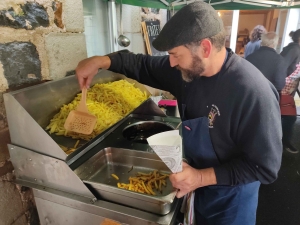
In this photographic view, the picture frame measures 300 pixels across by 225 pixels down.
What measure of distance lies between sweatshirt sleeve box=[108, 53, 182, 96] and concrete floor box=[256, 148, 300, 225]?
6.41 feet

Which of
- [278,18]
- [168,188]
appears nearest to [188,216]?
[168,188]

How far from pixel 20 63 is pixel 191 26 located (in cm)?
103

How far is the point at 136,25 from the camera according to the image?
313cm

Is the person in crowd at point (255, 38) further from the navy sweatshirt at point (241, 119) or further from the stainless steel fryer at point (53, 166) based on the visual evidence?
the stainless steel fryer at point (53, 166)

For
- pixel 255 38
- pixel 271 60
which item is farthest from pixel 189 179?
pixel 255 38

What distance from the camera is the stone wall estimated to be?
4.26ft

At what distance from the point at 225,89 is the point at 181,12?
0.45 m

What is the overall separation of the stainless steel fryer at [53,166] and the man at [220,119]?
0.27 meters

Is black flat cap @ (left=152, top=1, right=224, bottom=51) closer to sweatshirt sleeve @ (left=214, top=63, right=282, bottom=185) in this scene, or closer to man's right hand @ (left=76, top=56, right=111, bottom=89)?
sweatshirt sleeve @ (left=214, top=63, right=282, bottom=185)

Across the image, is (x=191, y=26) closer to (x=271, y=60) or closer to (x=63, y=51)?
(x=63, y=51)

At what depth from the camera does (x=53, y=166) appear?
1214 mm

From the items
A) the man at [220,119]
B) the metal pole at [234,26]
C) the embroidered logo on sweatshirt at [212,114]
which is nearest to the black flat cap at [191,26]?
the man at [220,119]

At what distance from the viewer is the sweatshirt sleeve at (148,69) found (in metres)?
1.71

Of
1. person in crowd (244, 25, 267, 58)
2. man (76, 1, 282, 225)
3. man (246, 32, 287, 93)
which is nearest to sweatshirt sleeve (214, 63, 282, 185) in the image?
man (76, 1, 282, 225)
